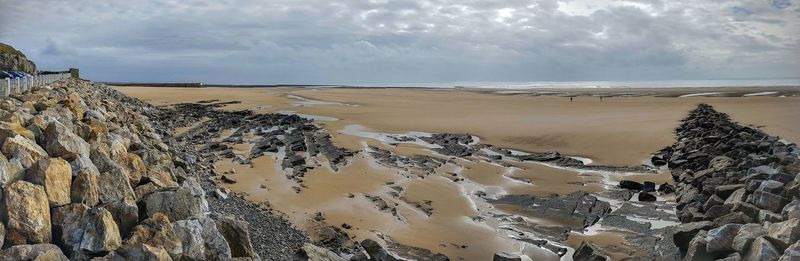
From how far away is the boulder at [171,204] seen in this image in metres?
5.88

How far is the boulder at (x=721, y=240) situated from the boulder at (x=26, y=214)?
757 cm

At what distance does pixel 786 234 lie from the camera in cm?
632

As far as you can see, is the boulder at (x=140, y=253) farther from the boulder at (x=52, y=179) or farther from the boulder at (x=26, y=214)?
the boulder at (x=52, y=179)

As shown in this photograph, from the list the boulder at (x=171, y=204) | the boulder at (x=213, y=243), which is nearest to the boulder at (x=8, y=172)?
the boulder at (x=171, y=204)

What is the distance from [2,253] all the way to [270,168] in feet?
34.4

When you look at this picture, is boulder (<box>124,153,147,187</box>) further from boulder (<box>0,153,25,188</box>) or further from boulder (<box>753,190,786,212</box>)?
boulder (<box>753,190,786,212</box>)

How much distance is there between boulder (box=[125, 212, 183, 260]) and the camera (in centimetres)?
479

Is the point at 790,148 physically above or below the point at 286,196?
above

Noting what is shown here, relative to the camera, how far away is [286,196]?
11523 millimetres

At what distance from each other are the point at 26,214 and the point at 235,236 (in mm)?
2039

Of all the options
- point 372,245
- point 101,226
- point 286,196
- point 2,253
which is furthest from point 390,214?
point 2,253

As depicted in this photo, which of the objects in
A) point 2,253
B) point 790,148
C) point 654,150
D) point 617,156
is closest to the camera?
point 2,253

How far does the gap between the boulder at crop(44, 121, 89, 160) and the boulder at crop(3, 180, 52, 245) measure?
141cm

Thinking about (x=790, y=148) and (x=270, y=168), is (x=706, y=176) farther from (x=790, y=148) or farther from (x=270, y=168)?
(x=270, y=168)
